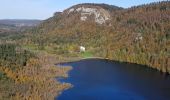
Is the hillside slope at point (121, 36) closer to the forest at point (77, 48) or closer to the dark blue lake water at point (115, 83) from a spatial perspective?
the forest at point (77, 48)

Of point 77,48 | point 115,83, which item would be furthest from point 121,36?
point 115,83

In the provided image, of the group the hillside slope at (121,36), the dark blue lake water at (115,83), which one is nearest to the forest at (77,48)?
the hillside slope at (121,36)

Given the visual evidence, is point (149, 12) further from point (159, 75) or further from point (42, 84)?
point (42, 84)

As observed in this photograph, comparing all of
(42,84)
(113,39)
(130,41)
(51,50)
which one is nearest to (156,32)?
(130,41)

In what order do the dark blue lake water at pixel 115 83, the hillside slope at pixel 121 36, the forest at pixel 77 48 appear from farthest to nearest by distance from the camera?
the hillside slope at pixel 121 36 → the forest at pixel 77 48 → the dark blue lake water at pixel 115 83

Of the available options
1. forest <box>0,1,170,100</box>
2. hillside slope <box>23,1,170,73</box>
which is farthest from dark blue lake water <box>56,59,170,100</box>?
hillside slope <box>23,1,170,73</box>

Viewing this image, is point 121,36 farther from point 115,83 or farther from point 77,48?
point 115,83
